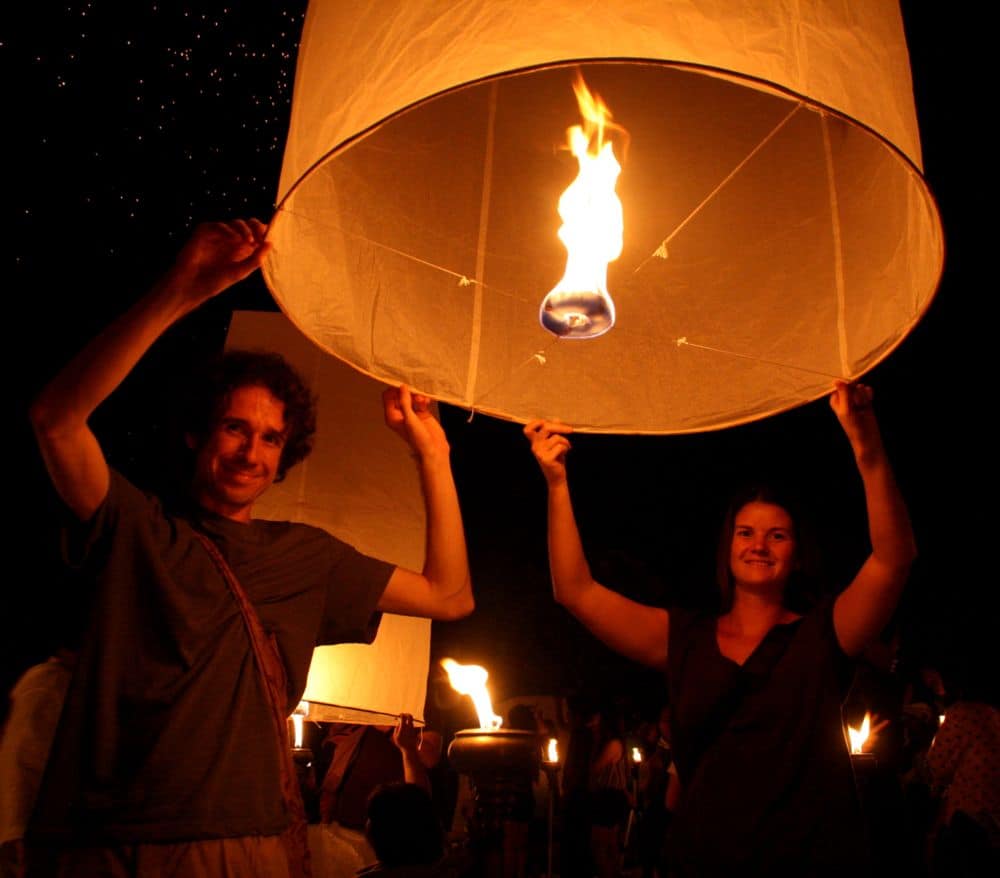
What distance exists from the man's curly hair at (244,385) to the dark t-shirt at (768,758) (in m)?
1.27

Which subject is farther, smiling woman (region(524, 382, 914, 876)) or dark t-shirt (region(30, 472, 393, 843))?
smiling woman (region(524, 382, 914, 876))

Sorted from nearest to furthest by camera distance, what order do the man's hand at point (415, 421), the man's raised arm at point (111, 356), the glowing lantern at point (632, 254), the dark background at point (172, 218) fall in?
the man's raised arm at point (111, 356), the glowing lantern at point (632, 254), the man's hand at point (415, 421), the dark background at point (172, 218)

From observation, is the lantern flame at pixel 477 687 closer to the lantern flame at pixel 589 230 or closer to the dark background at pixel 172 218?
the dark background at pixel 172 218

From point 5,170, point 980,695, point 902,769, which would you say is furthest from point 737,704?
point 902,769

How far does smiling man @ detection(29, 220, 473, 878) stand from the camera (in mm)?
1361

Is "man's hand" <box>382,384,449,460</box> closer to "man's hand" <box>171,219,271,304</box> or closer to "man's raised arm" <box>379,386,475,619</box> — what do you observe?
"man's raised arm" <box>379,386,475,619</box>

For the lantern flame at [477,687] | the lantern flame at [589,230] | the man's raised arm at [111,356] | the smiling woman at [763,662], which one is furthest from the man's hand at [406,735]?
the lantern flame at [589,230]

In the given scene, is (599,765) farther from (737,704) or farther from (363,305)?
(363,305)

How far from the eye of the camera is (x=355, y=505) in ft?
9.95

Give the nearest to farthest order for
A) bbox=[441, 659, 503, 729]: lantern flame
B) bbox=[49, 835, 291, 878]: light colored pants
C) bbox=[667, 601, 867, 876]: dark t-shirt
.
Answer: bbox=[49, 835, 291, 878]: light colored pants < bbox=[667, 601, 867, 876]: dark t-shirt < bbox=[441, 659, 503, 729]: lantern flame

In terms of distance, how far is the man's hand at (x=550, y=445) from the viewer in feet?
7.37

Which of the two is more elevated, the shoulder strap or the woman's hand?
the woman's hand

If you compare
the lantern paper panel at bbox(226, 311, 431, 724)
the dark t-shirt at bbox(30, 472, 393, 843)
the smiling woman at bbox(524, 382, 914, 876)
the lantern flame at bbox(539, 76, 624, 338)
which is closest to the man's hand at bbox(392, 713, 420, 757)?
the lantern paper panel at bbox(226, 311, 431, 724)

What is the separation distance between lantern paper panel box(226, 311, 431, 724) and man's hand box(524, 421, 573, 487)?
86 centimetres
